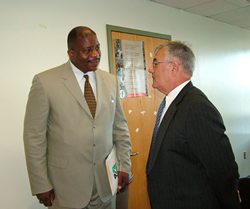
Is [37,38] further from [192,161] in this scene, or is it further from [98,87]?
[192,161]

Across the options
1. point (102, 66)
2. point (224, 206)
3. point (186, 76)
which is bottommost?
point (224, 206)

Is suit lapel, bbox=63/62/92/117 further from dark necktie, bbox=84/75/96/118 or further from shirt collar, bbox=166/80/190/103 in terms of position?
shirt collar, bbox=166/80/190/103

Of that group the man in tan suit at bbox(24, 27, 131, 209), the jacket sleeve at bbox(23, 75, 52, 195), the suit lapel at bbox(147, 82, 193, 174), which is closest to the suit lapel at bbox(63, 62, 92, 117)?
the man in tan suit at bbox(24, 27, 131, 209)

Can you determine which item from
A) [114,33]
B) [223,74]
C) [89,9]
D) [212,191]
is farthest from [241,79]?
[212,191]

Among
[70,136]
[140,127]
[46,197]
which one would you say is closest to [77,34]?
[70,136]

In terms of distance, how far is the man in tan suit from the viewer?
1283 mm

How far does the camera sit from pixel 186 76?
1.38 metres

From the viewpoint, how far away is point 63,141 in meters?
1.32

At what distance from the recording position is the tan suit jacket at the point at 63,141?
4.20 ft

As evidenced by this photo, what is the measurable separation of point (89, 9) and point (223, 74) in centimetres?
284

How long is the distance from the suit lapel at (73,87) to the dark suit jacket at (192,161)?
49cm

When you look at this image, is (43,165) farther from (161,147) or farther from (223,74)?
(223,74)

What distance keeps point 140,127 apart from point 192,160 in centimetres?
153

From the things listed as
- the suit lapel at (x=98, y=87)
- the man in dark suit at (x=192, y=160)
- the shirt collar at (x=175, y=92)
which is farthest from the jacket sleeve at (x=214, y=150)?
the suit lapel at (x=98, y=87)
